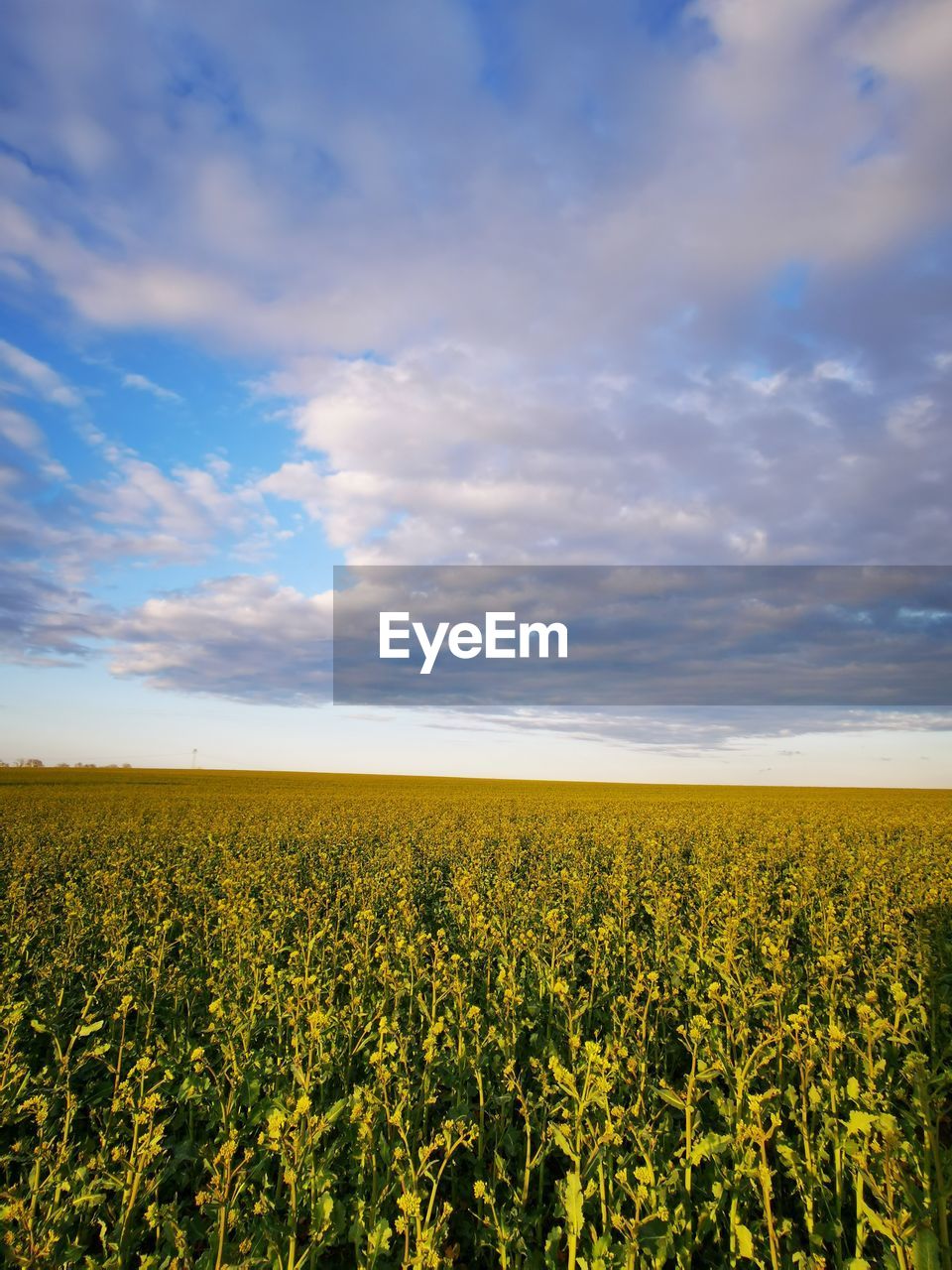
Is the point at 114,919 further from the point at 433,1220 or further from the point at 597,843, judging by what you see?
the point at 597,843

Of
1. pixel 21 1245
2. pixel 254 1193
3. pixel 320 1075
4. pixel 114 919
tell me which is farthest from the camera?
pixel 114 919

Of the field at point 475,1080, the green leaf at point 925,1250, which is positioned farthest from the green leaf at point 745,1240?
the green leaf at point 925,1250

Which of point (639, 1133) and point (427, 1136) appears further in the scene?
point (427, 1136)

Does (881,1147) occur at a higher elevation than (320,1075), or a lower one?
higher

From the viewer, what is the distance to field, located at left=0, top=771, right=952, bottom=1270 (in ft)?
12.2

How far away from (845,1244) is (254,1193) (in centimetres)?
398

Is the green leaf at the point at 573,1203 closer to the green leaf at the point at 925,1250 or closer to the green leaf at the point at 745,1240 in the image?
the green leaf at the point at 745,1240

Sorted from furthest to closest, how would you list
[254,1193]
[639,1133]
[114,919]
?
[114,919] < [254,1193] < [639,1133]

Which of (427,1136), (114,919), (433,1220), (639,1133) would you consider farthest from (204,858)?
(639,1133)

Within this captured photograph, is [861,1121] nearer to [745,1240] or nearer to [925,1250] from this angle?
[925,1250]

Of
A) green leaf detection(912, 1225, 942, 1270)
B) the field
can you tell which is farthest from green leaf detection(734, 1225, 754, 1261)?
green leaf detection(912, 1225, 942, 1270)

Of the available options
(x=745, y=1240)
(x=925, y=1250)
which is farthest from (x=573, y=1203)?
(x=925, y=1250)

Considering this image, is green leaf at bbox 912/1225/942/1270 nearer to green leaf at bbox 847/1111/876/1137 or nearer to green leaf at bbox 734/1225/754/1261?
green leaf at bbox 847/1111/876/1137

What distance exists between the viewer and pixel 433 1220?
4449mm
